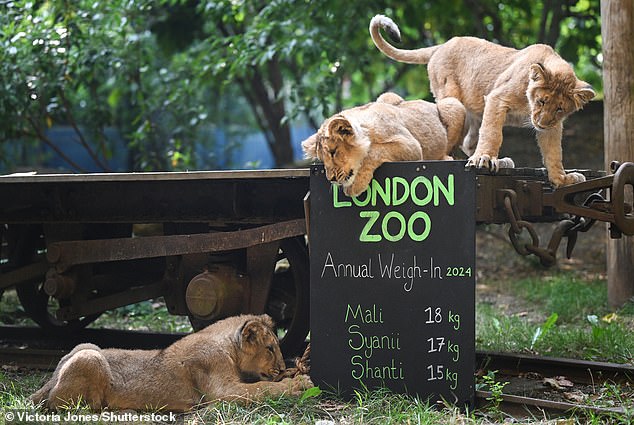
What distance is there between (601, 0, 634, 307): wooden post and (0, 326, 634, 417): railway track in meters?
2.58

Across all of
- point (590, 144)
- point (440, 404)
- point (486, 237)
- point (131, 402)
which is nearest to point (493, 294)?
point (486, 237)

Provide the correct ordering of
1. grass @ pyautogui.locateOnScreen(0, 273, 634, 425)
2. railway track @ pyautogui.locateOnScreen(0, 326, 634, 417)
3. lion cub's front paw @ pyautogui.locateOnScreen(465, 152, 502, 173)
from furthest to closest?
lion cub's front paw @ pyautogui.locateOnScreen(465, 152, 502, 173)
railway track @ pyautogui.locateOnScreen(0, 326, 634, 417)
grass @ pyautogui.locateOnScreen(0, 273, 634, 425)

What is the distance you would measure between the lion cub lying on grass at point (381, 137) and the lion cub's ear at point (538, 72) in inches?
31.9

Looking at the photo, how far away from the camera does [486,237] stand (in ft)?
40.8

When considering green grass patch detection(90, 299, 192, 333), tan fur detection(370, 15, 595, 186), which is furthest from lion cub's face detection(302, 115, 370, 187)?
green grass patch detection(90, 299, 192, 333)

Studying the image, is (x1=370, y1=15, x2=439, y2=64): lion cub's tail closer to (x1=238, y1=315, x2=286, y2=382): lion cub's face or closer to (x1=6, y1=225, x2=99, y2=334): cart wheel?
(x1=238, y1=315, x2=286, y2=382): lion cub's face

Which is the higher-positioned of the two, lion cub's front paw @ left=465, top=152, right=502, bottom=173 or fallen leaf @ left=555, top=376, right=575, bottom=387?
lion cub's front paw @ left=465, top=152, right=502, bottom=173

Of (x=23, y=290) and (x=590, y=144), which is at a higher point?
(x=590, y=144)

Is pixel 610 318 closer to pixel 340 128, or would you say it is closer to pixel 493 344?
pixel 493 344

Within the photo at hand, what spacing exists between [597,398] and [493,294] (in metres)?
5.13

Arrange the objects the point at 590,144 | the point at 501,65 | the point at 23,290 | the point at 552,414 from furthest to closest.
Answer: the point at 590,144, the point at 23,290, the point at 501,65, the point at 552,414

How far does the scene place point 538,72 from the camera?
221 inches

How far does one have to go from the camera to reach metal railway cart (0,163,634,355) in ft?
Answer: 18.9

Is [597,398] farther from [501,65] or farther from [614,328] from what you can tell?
[501,65]
